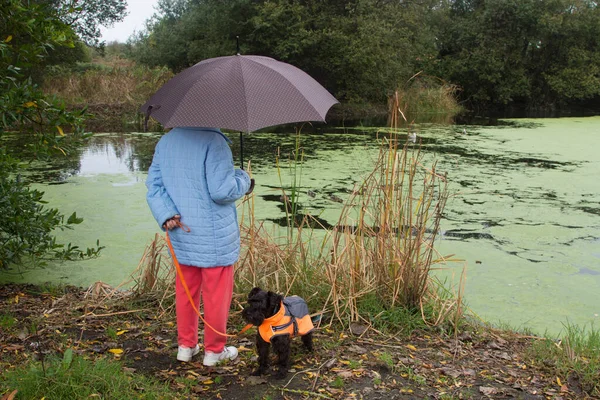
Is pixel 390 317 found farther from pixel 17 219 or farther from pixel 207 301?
pixel 17 219

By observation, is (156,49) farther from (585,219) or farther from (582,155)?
(585,219)

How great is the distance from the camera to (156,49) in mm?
22109

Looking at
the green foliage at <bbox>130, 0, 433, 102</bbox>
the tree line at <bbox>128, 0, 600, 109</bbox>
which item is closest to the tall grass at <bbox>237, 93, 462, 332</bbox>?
the green foliage at <bbox>130, 0, 433, 102</bbox>

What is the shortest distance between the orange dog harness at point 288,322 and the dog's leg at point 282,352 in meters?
0.02

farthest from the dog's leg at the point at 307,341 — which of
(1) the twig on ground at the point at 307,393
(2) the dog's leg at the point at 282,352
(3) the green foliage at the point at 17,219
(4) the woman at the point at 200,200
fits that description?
(3) the green foliage at the point at 17,219

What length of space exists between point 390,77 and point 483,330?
1681 centimetres

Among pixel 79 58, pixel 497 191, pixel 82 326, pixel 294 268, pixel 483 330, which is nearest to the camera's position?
pixel 82 326

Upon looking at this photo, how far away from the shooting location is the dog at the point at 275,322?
2.21m

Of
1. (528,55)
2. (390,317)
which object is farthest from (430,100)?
(390,317)

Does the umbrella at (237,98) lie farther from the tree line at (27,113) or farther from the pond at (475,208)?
the pond at (475,208)

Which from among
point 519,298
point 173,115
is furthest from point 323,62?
point 173,115

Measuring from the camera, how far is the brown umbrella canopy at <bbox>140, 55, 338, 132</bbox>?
82.0 inches

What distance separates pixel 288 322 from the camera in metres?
2.31

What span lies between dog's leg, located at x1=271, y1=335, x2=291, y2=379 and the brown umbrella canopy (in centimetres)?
85
